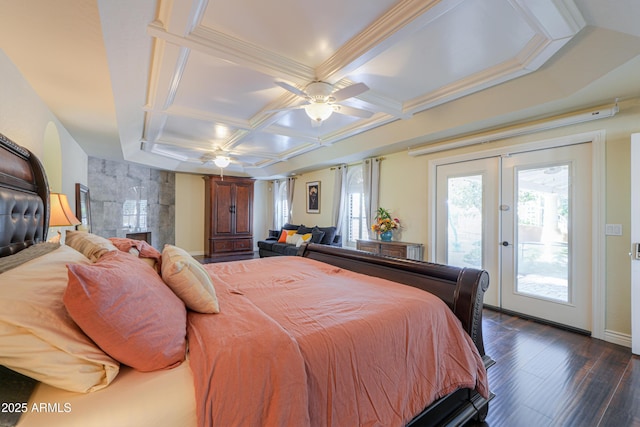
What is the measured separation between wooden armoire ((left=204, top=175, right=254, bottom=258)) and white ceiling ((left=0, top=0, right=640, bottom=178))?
3.89 metres

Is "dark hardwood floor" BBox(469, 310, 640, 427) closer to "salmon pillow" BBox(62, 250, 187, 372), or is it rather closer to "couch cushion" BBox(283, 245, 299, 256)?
"salmon pillow" BBox(62, 250, 187, 372)

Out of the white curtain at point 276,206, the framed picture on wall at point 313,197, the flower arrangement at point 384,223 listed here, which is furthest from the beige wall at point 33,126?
the white curtain at point 276,206

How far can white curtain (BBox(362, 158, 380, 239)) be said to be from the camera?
204 inches

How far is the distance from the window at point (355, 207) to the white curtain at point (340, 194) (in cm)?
12

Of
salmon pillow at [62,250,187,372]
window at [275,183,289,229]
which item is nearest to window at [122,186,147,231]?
window at [275,183,289,229]

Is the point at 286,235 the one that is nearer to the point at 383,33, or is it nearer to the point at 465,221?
the point at 465,221

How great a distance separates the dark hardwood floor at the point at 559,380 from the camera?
1.74 meters

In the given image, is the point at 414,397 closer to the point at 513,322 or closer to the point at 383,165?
the point at 513,322

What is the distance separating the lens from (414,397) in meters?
1.35

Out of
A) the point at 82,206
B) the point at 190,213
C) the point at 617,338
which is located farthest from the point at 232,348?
the point at 190,213

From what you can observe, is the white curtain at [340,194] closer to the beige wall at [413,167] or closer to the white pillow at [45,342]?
the beige wall at [413,167]

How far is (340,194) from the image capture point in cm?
607

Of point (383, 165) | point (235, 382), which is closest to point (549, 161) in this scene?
point (383, 165)

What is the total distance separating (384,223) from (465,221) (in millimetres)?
1267
